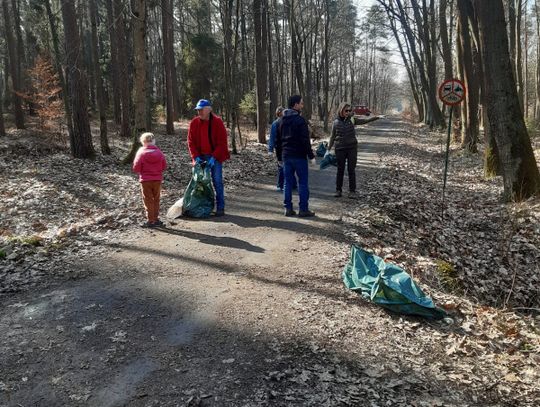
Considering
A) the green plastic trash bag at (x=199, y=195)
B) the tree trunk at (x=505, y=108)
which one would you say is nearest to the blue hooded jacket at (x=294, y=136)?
the green plastic trash bag at (x=199, y=195)

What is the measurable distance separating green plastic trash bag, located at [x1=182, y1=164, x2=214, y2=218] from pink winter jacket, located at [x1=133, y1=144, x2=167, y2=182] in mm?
857

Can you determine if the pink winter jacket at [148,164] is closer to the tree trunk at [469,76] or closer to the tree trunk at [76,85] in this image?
the tree trunk at [76,85]

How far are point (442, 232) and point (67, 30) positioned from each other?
13.0m

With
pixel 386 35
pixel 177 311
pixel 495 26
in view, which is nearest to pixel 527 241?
pixel 495 26

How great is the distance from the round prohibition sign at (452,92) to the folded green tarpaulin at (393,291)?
6.23 meters

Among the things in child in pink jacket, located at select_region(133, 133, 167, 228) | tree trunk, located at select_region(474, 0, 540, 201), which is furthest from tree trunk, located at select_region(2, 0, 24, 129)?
tree trunk, located at select_region(474, 0, 540, 201)

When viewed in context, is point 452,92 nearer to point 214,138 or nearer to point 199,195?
point 214,138

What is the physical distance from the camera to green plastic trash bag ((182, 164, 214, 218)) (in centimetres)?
855

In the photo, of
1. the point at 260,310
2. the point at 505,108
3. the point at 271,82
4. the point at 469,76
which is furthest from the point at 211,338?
the point at 271,82

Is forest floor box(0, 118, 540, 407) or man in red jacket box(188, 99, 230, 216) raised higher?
man in red jacket box(188, 99, 230, 216)

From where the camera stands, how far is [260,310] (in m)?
4.95

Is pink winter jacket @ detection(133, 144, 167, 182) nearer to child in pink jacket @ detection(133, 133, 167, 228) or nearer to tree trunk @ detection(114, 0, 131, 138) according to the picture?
child in pink jacket @ detection(133, 133, 167, 228)

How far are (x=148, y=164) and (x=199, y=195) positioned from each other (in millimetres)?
1294

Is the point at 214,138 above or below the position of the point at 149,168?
above
